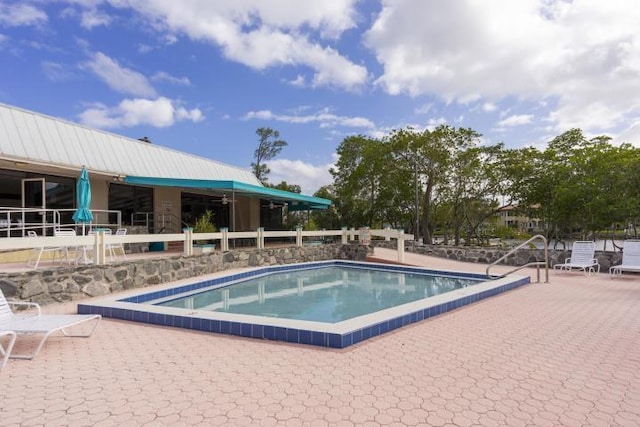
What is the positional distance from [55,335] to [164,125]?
19.0m

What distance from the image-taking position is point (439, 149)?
2559 centimetres

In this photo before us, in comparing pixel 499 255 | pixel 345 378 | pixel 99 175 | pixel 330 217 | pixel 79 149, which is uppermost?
pixel 79 149

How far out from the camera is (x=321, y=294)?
31.2 feet

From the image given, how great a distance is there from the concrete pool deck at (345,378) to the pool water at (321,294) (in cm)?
246

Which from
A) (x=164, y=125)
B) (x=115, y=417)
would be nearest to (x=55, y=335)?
(x=115, y=417)

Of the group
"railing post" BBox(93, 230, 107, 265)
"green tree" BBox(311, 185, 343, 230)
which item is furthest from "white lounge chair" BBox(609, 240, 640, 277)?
"green tree" BBox(311, 185, 343, 230)

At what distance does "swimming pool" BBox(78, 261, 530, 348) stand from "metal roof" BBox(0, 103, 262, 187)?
6.04 metres

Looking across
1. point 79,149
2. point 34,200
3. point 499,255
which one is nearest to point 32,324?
point 34,200

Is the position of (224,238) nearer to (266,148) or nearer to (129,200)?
(129,200)

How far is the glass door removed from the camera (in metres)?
11.6

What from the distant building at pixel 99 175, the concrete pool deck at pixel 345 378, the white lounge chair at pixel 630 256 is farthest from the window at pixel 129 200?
the white lounge chair at pixel 630 256

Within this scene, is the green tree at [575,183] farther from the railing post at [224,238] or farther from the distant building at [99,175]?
the railing post at [224,238]

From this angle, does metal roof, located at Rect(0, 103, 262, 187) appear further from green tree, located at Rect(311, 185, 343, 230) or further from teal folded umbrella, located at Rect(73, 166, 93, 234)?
green tree, located at Rect(311, 185, 343, 230)

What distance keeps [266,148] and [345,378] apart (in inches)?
1600
